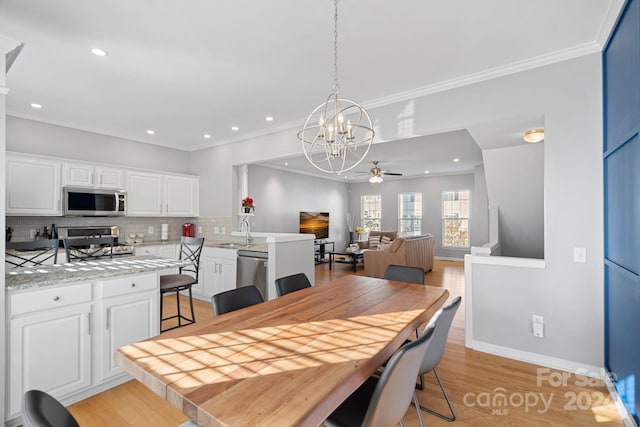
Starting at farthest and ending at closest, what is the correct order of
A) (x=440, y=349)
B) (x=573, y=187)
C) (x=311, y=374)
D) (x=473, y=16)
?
(x=573, y=187), (x=473, y=16), (x=440, y=349), (x=311, y=374)

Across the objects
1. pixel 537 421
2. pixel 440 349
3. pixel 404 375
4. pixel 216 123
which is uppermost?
pixel 216 123

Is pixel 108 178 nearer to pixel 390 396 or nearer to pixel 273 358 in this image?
pixel 273 358

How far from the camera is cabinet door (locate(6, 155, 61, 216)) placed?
3.82 m

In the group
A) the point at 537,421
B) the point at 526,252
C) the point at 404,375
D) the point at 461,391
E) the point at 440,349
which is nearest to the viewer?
the point at 404,375

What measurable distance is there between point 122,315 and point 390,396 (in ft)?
7.08

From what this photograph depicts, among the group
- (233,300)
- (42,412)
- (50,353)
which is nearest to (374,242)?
(233,300)

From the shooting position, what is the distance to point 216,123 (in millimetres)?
4680

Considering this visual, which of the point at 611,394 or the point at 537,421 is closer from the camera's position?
the point at 537,421

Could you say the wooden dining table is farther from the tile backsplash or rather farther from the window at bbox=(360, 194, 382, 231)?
the window at bbox=(360, 194, 382, 231)

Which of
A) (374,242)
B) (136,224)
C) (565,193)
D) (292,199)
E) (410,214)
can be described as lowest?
(374,242)

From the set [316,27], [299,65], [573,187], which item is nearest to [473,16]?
[316,27]

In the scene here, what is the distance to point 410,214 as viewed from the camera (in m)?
10.1

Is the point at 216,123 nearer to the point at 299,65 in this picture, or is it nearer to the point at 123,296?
the point at 299,65

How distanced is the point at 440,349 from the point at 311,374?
1070 mm
